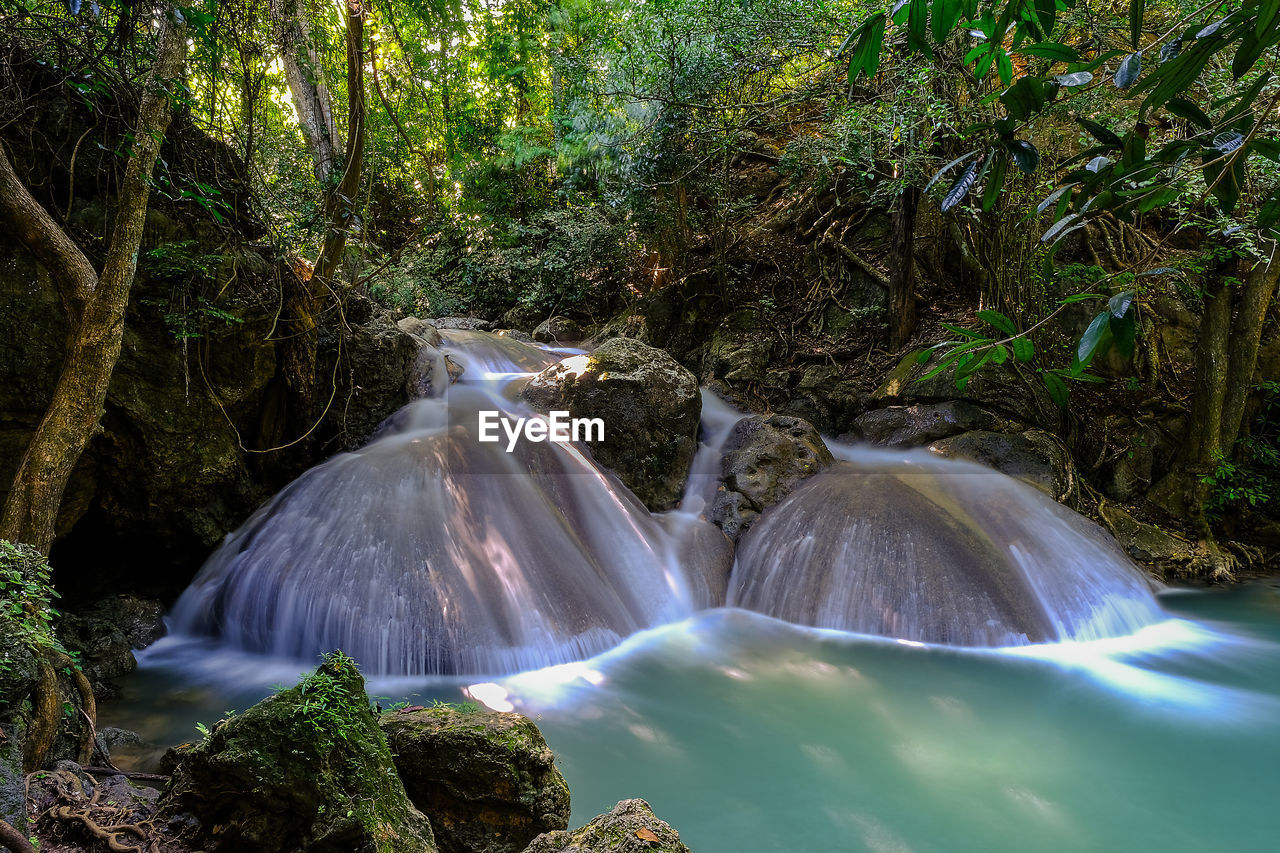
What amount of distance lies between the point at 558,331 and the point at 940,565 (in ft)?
26.3

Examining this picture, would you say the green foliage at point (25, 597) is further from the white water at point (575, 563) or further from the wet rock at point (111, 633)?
the white water at point (575, 563)

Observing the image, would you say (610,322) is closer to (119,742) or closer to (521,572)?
(521,572)

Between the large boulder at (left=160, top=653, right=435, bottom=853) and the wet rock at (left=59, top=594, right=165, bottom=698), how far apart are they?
253 cm

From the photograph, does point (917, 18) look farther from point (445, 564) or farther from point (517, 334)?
point (517, 334)

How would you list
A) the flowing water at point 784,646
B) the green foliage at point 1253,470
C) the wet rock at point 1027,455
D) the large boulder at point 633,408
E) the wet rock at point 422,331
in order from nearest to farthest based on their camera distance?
the flowing water at point 784,646 < the wet rock at point 1027,455 < the large boulder at point 633,408 < the green foliage at point 1253,470 < the wet rock at point 422,331

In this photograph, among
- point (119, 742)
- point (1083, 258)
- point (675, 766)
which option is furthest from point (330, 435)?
point (1083, 258)

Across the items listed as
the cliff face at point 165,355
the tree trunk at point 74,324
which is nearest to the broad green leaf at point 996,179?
the tree trunk at point 74,324

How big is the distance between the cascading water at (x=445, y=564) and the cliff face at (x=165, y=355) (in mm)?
443

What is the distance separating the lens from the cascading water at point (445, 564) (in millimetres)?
4340

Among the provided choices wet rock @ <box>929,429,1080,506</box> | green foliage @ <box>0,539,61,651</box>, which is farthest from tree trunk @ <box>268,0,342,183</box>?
wet rock @ <box>929,429,1080,506</box>

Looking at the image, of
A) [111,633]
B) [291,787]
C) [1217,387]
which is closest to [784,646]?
[291,787]

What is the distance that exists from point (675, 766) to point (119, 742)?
2.74 meters

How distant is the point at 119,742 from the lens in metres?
3.19

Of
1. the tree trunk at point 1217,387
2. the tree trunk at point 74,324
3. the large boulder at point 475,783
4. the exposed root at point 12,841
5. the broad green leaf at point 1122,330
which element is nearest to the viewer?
the broad green leaf at point 1122,330
